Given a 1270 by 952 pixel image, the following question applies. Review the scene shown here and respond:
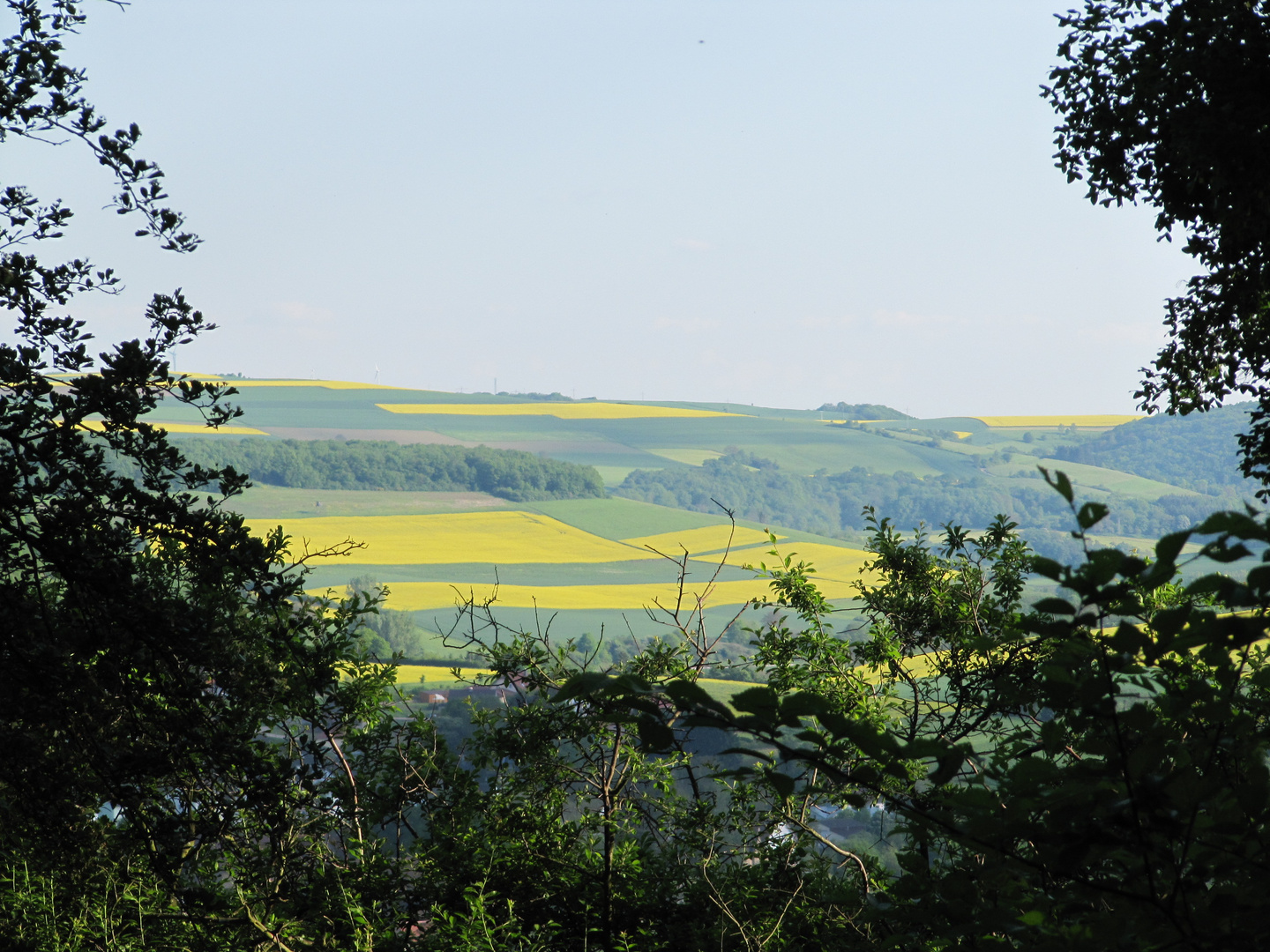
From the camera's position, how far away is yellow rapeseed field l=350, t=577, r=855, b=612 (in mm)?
48281

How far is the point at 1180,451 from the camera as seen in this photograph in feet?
236

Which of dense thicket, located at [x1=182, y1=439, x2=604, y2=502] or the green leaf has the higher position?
the green leaf

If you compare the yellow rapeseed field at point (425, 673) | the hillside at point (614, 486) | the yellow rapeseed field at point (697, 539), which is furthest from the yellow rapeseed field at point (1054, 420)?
the yellow rapeseed field at point (425, 673)

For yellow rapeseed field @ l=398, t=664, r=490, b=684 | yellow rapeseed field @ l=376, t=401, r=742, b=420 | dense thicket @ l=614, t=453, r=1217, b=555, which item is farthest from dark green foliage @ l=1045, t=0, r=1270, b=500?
yellow rapeseed field @ l=376, t=401, r=742, b=420

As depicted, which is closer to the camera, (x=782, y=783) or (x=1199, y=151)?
(x=782, y=783)

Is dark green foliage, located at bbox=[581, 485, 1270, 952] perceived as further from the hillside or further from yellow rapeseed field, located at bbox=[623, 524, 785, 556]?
yellow rapeseed field, located at bbox=[623, 524, 785, 556]

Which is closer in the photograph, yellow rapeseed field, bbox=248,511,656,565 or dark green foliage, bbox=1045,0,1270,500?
dark green foliage, bbox=1045,0,1270,500

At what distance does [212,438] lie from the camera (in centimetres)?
7662

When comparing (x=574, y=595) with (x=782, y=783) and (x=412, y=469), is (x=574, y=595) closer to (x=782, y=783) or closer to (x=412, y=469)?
(x=412, y=469)

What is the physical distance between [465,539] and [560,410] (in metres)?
49.1

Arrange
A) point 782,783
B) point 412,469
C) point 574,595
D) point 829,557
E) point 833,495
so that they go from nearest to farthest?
point 782,783
point 574,595
point 829,557
point 412,469
point 833,495

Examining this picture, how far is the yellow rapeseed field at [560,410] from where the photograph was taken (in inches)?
4446

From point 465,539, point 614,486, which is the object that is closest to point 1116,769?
point 465,539

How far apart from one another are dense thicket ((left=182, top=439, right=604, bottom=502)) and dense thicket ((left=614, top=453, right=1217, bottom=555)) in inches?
311
